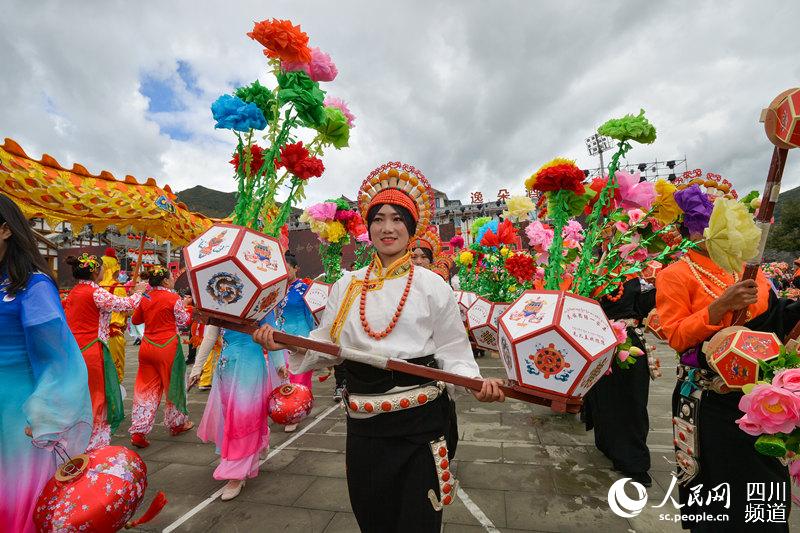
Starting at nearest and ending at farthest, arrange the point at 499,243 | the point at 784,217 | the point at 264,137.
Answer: the point at 264,137 → the point at 499,243 → the point at 784,217

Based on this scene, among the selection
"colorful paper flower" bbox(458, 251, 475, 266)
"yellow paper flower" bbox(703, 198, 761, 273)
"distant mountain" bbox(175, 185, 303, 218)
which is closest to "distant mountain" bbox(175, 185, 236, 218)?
"distant mountain" bbox(175, 185, 303, 218)

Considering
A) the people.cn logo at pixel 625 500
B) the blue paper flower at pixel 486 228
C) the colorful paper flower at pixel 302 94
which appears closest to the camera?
the colorful paper flower at pixel 302 94

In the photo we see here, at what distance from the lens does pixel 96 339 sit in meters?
4.26

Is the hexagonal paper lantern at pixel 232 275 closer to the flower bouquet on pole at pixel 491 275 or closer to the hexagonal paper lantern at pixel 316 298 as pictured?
the flower bouquet on pole at pixel 491 275

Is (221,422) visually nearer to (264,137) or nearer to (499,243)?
(264,137)

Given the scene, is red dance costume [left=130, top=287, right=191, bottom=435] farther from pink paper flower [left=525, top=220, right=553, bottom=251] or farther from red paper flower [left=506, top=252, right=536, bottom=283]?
pink paper flower [left=525, top=220, right=553, bottom=251]

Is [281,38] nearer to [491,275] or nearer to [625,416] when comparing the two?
[625,416]

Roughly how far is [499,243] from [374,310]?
4.55 meters

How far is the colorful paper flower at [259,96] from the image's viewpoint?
291 centimetres

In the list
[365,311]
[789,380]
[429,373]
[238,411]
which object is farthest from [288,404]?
[789,380]

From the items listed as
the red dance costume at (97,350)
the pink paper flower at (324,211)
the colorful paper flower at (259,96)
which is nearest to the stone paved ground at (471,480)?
the red dance costume at (97,350)

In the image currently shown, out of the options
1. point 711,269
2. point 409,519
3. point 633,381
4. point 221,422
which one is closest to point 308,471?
point 221,422

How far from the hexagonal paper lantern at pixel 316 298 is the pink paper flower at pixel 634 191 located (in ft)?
13.2

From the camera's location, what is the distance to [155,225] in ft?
21.1
